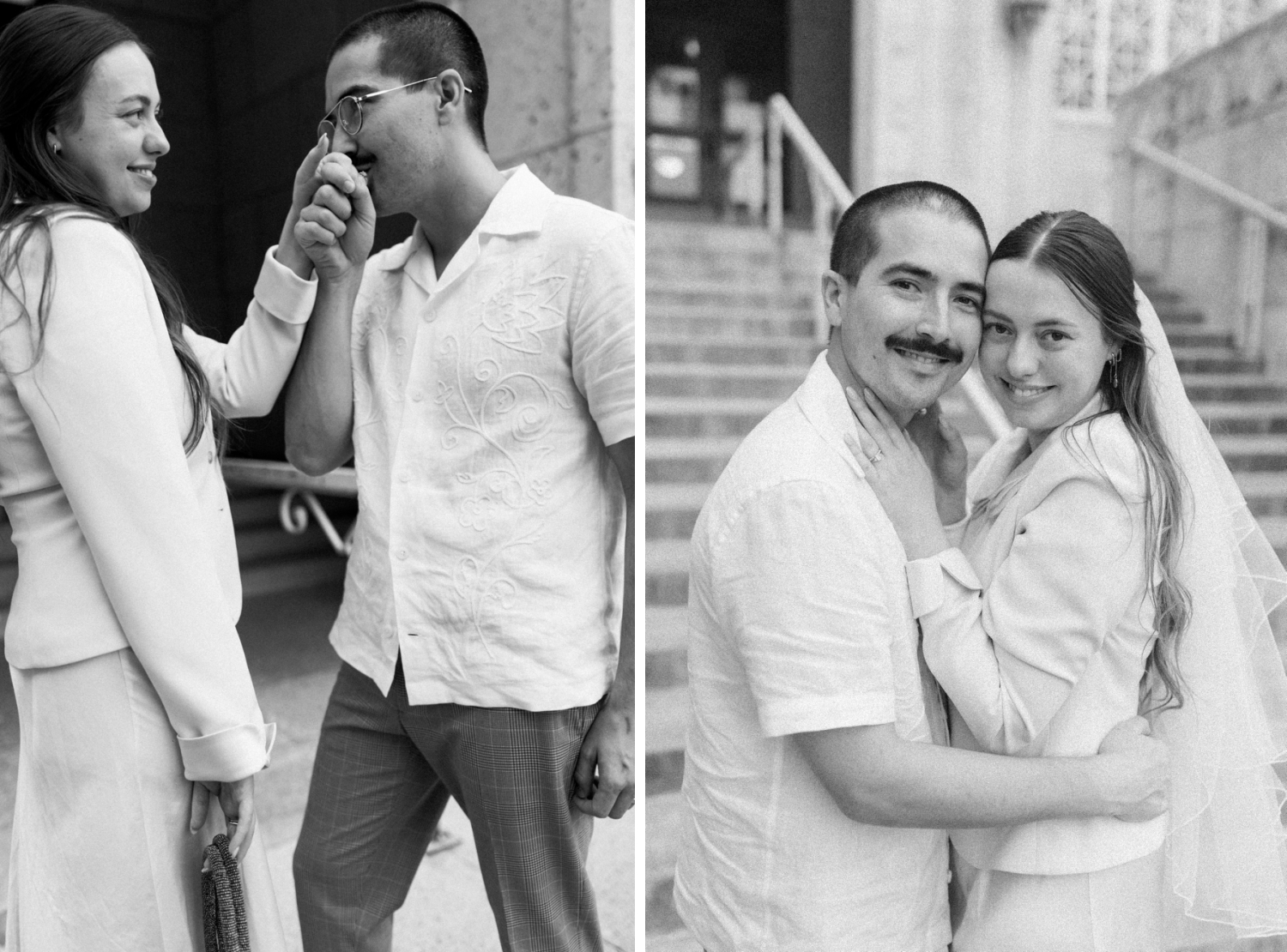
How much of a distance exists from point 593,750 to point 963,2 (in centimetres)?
609

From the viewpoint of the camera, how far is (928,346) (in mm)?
1077

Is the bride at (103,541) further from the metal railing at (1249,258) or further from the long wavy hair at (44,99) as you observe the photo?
the metal railing at (1249,258)

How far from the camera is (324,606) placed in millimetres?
4629

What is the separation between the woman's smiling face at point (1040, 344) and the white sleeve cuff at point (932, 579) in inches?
8.4

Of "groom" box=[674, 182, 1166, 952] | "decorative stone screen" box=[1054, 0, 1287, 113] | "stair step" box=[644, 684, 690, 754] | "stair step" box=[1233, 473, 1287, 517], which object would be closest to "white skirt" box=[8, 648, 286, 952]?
"groom" box=[674, 182, 1166, 952]

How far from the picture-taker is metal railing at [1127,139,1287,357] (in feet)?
15.8

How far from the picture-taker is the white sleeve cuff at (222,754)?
3.84 feet

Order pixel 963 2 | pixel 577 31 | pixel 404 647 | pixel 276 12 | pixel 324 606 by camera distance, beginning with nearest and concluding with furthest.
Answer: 1. pixel 404 647
2. pixel 577 31
3. pixel 276 12
4. pixel 324 606
5. pixel 963 2

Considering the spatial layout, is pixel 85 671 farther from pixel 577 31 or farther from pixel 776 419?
pixel 577 31

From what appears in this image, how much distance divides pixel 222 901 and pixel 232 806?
111 millimetres

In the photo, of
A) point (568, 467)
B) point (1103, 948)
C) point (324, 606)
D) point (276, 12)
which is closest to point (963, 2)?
point (276, 12)

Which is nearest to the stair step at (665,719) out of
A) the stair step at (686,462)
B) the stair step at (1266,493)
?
the stair step at (686,462)

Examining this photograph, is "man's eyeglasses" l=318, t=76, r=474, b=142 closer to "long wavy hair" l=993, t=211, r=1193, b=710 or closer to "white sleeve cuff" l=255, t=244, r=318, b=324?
"white sleeve cuff" l=255, t=244, r=318, b=324

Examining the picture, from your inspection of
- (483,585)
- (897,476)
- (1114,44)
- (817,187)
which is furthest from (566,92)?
(1114,44)
